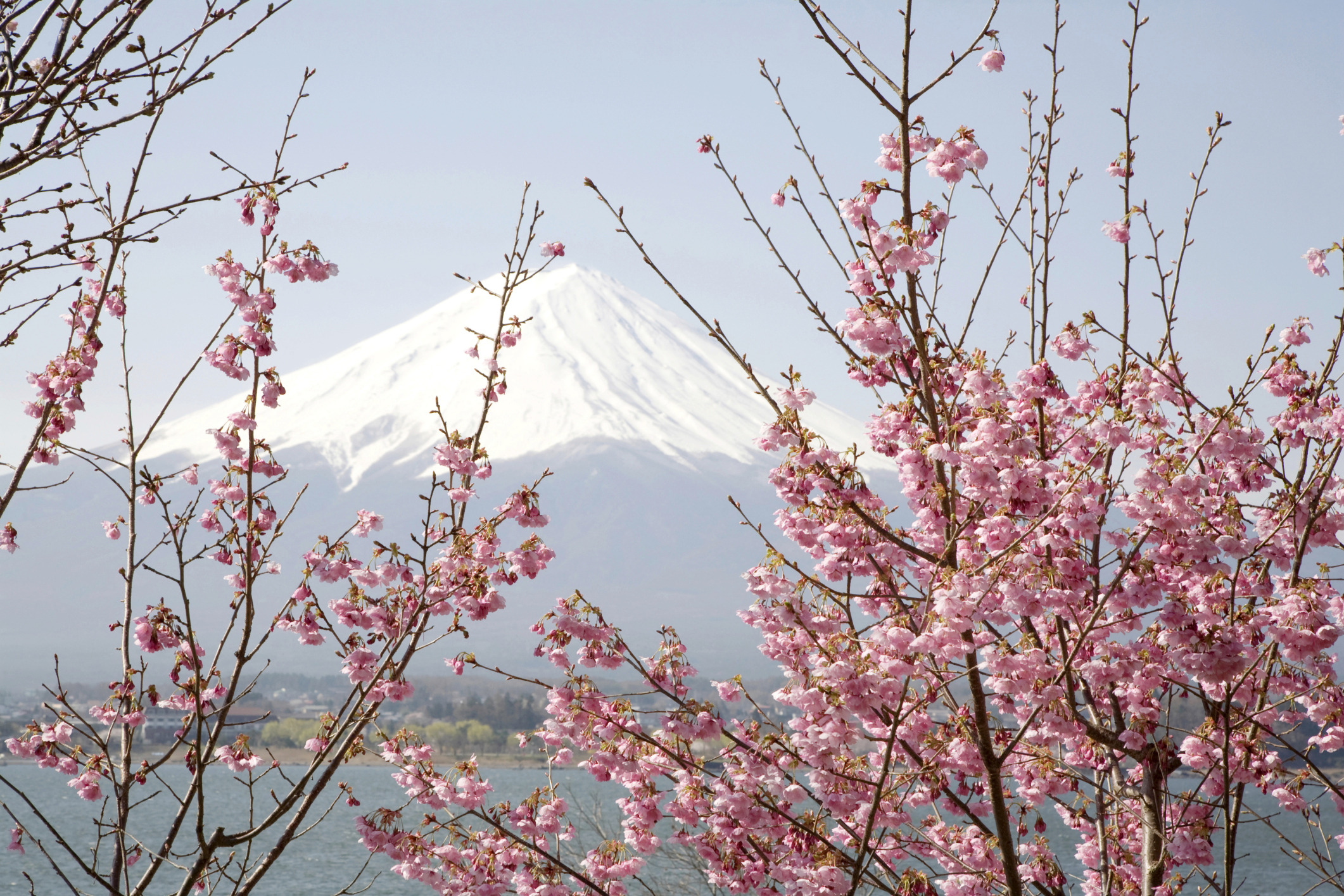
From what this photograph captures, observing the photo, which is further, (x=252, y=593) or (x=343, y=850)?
(x=343, y=850)

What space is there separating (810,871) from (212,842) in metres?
1.83

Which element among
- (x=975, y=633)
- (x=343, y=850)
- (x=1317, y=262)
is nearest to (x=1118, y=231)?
(x=1317, y=262)

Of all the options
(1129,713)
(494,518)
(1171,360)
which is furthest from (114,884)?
(1171,360)

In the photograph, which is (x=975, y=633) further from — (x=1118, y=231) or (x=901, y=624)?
(x=1118, y=231)

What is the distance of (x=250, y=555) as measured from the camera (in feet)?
10.9

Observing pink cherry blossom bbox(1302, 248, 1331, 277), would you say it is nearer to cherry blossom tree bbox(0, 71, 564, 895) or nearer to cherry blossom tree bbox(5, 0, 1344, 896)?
cherry blossom tree bbox(5, 0, 1344, 896)

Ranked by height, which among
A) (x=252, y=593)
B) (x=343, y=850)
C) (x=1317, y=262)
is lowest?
(x=343, y=850)

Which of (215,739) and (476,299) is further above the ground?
(476,299)

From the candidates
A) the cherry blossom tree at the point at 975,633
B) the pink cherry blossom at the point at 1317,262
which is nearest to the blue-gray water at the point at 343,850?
the cherry blossom tree at the point at 975,633

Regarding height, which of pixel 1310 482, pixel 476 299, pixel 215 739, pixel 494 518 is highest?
pixel 476 299

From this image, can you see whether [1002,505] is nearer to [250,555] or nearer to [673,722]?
[673,722]

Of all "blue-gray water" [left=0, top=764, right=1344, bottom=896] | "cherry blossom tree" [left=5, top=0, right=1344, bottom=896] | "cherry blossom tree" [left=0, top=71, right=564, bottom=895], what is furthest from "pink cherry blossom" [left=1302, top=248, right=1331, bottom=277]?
"blue-gray water" [left=0, top=764, right=1344, bottom=896]

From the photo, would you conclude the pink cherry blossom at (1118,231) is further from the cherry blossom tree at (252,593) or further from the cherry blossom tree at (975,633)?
the cherry blossom tree at (252,593)

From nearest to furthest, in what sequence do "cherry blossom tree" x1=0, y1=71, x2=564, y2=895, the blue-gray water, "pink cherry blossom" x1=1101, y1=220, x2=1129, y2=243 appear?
"cherry blossom tree" x1=0, y1=71, x2=564, y2=895, "pink cherry blossom" x1=1101, y1=220, x2=1129, y2=243, the blue-gray water
